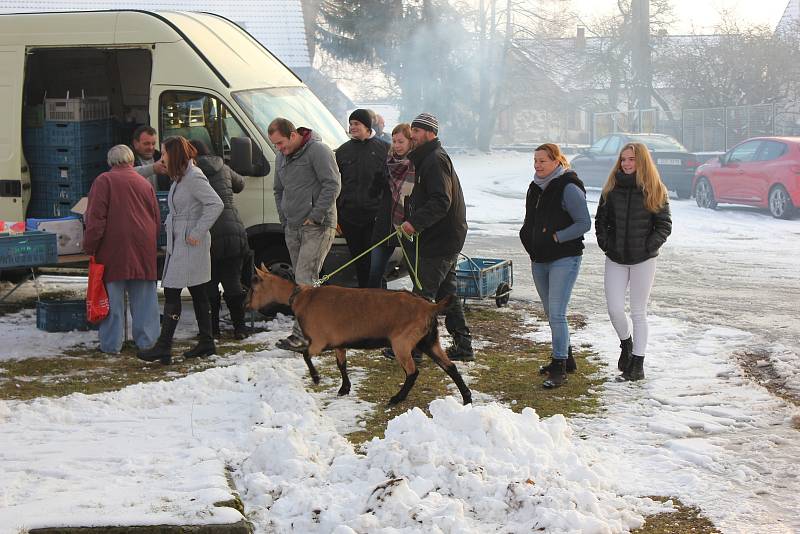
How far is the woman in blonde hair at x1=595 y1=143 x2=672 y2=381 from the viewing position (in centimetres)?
848

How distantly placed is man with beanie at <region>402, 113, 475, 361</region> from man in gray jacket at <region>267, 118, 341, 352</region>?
0.82 m

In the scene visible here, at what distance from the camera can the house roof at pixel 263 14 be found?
109ft

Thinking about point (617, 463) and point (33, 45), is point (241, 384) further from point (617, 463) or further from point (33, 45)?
point (33, 45)

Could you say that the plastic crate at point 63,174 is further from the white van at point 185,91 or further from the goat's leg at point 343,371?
the goat's leg at point 343,371

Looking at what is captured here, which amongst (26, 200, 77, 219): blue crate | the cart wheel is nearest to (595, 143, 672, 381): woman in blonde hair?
the cart wheel

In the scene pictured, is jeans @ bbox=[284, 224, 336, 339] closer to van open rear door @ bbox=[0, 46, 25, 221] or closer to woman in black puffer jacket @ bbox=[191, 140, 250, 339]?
woman in black puffer jacket @ bbox=[191, 140, 250, 339]

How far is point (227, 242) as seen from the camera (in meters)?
9.89

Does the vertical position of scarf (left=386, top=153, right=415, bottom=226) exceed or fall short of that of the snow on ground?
it exceeds it

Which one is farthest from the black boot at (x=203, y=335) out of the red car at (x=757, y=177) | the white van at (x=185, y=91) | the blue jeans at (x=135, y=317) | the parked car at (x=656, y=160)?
the parked car at (x=656, y=160)

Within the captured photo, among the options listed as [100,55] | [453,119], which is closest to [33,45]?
[100,55]

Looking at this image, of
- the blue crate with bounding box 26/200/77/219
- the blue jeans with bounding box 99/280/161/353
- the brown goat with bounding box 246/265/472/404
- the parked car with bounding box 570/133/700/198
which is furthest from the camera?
the parked car with bounding box 570/133/700/198

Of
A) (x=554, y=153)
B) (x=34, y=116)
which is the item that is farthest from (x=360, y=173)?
(x=34, y=116)

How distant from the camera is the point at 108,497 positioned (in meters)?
5.61

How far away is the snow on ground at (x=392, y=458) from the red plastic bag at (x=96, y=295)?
1.67 m
